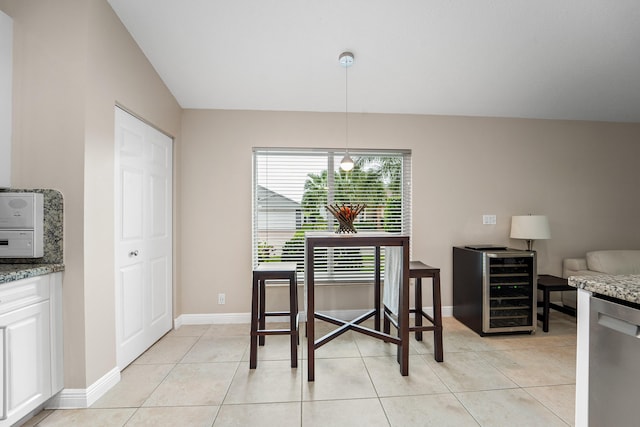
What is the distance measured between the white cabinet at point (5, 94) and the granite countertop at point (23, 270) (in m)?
0.51

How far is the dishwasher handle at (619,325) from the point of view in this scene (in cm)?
94

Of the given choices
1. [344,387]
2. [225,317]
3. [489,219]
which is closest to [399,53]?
[489,219]

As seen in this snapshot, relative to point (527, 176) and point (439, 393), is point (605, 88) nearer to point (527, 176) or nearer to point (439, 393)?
point (527, 176)

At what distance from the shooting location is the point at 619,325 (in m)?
0.98

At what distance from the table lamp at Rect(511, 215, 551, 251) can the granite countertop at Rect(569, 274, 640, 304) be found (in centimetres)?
231

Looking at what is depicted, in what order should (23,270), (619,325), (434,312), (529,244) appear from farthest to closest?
(529,244), (434,312), (23,270), (619,325)

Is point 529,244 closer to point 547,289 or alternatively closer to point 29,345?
point 547,289

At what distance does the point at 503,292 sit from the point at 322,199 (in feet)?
7.15

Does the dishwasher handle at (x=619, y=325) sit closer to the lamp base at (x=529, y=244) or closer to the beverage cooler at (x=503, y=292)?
the beverage cooler at (x=503, y=292)

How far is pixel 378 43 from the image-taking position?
2.44 meters

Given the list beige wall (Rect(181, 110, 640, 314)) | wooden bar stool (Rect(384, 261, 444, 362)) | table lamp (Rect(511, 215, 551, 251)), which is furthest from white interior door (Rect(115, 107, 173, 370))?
table lamp (Rect(511, 215, 551, 251))

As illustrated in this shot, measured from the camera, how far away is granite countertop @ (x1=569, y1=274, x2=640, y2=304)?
96 cm

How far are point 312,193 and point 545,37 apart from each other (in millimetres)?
2535

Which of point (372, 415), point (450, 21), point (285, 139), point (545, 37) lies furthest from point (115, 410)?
point (545, 37)
